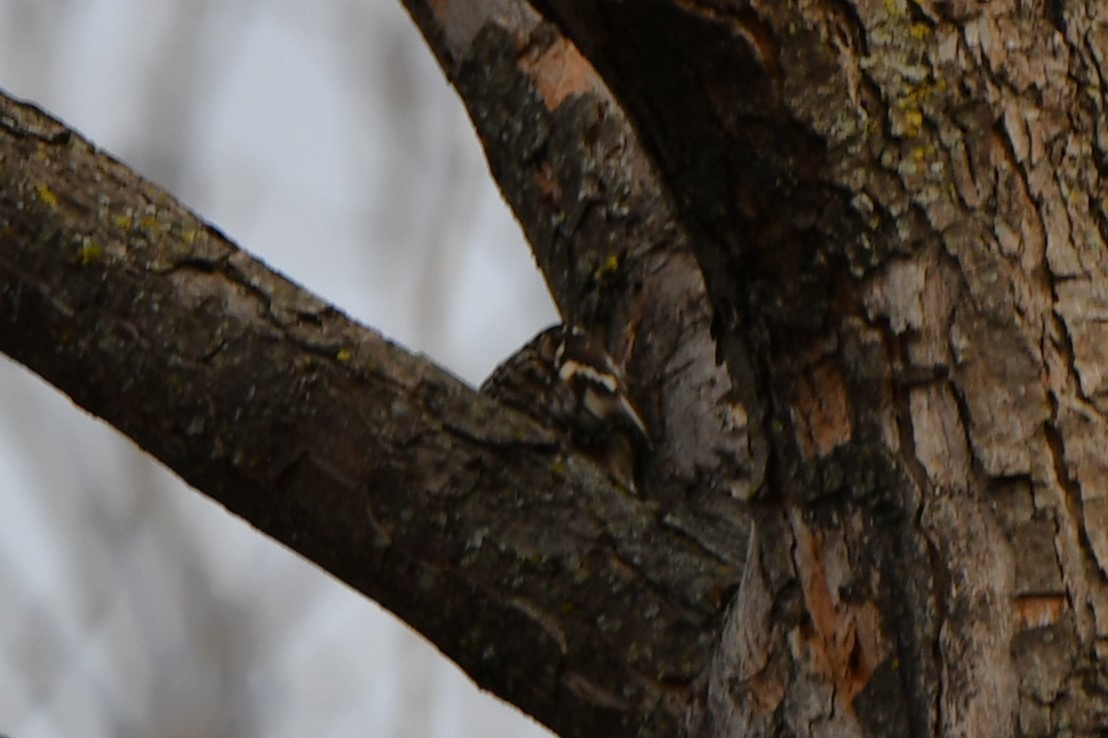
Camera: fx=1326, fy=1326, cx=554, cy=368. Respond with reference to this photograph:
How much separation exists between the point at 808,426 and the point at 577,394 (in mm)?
1653

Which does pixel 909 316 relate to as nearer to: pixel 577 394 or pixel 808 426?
pixel 808 426

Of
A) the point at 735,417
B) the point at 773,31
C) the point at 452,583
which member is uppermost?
the point at 735,417

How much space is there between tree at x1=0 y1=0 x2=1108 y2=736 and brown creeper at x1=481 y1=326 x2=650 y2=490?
2.81 feet

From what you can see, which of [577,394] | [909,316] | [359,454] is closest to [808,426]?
[909,316]

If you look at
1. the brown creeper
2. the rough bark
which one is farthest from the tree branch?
the brown creeper

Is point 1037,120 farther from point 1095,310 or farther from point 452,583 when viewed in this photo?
point 452,583

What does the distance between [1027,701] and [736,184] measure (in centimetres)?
47

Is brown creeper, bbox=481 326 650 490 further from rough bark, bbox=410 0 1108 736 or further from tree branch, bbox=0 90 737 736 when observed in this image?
rough bark, bbox=410 0 1108 736

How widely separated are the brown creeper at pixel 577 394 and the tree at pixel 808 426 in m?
0.86

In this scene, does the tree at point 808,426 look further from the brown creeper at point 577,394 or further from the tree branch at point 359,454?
the brown creeper at point 577,394

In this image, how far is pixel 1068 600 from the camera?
1.06 metres

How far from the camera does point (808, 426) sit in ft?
3.76

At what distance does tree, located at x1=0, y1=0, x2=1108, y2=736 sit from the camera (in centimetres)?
107

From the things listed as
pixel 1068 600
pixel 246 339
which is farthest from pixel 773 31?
pixel 246 339
